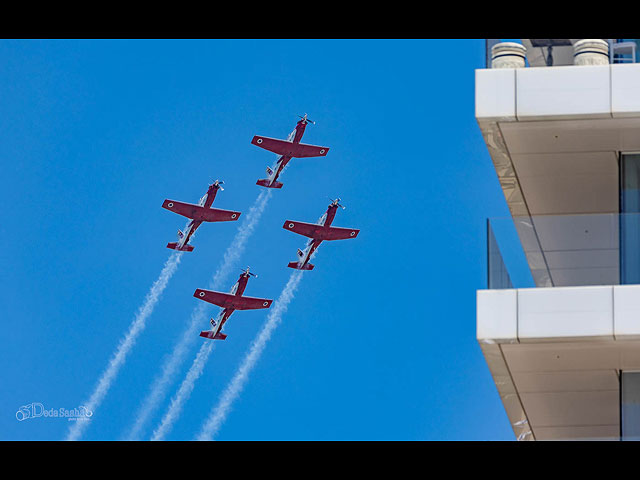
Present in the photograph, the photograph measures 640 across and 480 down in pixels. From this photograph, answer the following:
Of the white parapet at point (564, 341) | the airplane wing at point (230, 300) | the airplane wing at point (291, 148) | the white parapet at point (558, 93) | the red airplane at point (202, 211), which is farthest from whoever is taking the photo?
the airplane wing at point (230, 300)

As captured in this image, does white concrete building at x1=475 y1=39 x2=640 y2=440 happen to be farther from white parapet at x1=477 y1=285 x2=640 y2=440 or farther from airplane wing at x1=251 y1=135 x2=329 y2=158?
airplane wing at x1=251 y1=135 x2=329 y2=158

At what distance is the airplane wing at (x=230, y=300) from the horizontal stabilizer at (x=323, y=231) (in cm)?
487

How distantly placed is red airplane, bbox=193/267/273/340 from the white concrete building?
59.5 m

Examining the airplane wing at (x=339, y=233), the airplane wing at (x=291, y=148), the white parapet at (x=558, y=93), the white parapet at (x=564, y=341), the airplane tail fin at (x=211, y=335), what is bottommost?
the white parapet at (x=564, y=341)

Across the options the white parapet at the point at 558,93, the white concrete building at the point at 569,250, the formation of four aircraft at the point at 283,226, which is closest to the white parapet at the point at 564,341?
the white concrete building at the point at 569,250

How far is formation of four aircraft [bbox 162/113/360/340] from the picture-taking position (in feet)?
262

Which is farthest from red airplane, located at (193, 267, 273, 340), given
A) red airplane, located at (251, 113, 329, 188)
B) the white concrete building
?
the white concrete building

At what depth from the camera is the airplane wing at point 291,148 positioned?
273ft

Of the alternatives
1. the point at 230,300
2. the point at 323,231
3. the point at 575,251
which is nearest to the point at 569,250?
the point at 575,251

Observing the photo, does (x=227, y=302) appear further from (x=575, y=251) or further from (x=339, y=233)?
Answer: (x=575, y=251)

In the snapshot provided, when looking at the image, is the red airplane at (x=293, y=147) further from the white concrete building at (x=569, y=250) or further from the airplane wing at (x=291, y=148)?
the white concrete building at (x=569, y=250)
